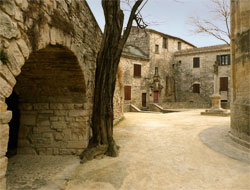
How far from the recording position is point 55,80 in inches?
180

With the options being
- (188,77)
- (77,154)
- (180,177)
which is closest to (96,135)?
(77,154)

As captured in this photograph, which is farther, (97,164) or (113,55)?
(113,55)

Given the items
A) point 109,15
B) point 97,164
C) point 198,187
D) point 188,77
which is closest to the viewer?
point 198,187

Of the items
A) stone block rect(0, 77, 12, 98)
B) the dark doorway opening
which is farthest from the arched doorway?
stone block rect(0, 77, 12, 98)

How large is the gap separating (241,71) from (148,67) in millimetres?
17446

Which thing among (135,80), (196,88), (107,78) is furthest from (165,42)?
(107,78)

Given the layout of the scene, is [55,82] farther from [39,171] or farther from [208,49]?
[208,49]

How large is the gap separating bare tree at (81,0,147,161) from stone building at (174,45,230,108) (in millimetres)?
16605

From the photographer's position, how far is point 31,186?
3.43 meters

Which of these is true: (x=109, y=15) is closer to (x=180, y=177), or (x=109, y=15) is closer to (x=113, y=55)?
(x=113, y=55)

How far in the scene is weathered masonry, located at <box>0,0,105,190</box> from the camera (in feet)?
8.92

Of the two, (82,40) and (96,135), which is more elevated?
(82,40)

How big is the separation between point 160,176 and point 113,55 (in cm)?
315

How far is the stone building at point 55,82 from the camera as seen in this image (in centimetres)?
285
